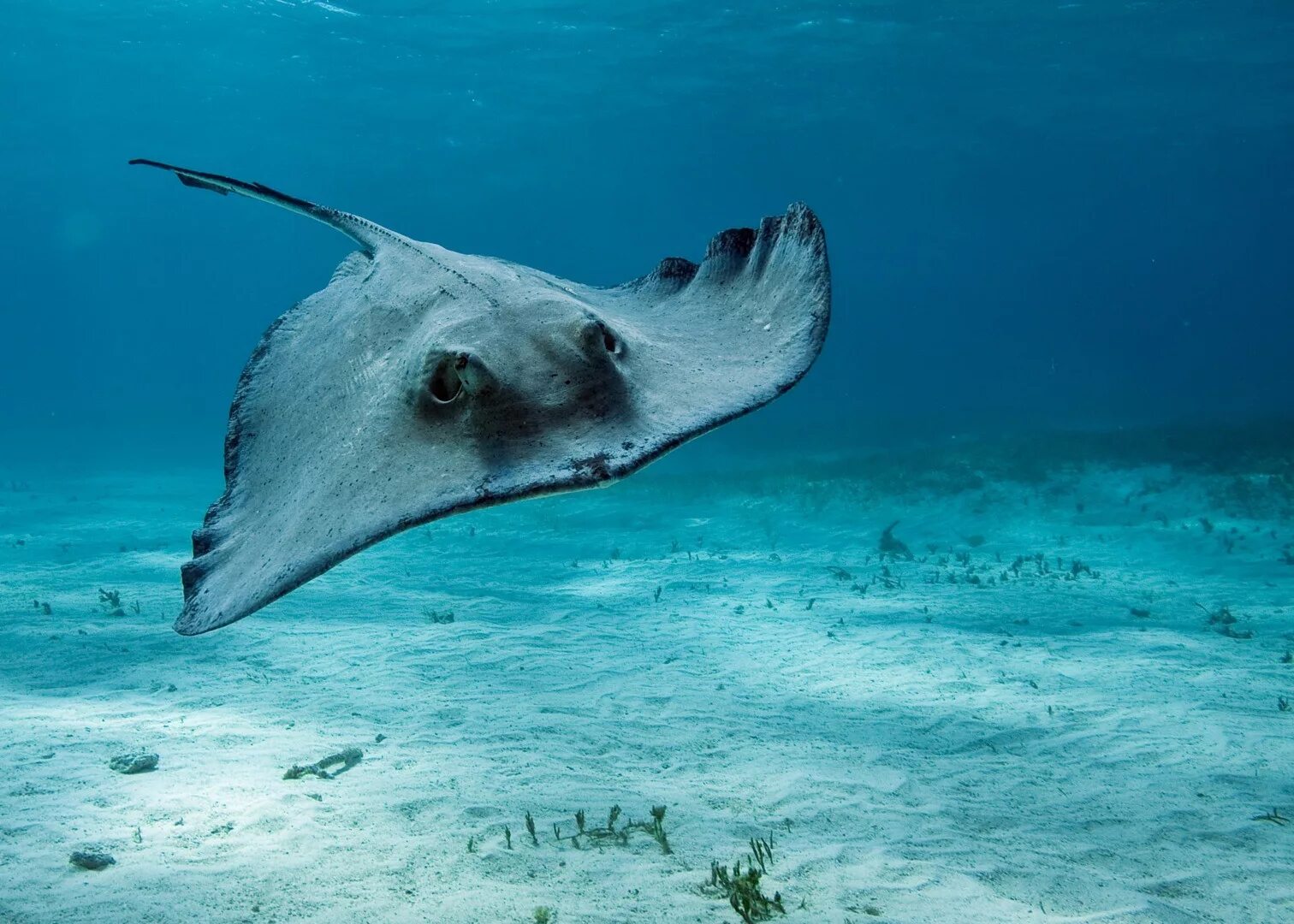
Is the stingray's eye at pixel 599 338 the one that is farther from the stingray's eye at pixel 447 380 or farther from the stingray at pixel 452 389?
the stingray's eye at pixel 447 380

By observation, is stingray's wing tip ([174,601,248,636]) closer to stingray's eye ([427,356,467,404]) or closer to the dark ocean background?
stingray's eye ([427,356,467,404])

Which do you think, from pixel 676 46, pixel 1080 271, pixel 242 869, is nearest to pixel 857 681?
pixel 242 869

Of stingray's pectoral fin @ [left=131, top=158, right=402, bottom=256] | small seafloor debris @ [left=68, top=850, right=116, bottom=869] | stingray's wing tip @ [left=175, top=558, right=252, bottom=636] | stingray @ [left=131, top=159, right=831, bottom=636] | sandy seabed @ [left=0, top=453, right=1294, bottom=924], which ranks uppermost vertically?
stingray's pectoral fin @ [left=131, top=158, right=402, bottom=256]

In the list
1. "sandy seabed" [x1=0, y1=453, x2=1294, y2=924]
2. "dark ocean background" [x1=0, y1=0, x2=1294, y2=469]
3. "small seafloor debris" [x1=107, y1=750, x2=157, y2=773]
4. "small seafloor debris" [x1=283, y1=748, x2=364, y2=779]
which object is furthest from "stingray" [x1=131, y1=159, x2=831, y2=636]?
"dark ocean background" [x1=0, y1=0, x2=1294, y2=469]

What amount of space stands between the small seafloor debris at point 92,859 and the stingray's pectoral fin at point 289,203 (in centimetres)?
355

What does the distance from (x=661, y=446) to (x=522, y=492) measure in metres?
0.50

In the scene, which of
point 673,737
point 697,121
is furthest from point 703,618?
point 697,121

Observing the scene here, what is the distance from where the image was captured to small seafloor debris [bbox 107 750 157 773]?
16.9 ft

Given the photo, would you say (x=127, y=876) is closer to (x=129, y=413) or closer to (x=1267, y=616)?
(x=1267, y=616)

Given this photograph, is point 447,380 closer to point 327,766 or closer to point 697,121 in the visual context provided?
point 327,766

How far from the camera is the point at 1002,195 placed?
61781 mm

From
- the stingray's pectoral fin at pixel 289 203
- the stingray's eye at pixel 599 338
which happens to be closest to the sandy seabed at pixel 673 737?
the stingray's eye at pixel 599 338

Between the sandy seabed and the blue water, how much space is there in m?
0.04

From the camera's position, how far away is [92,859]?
3988 mm
